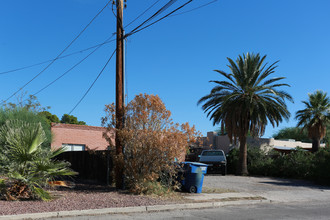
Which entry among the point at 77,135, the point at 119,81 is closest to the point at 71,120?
the point at 77,135

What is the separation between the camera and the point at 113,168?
14.3 m

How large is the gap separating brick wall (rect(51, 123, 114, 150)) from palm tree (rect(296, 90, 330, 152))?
842 inches

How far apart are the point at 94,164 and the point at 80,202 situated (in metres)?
6.58

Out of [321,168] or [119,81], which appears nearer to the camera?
[119,81]

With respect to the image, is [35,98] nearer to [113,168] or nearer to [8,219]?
[113,168]

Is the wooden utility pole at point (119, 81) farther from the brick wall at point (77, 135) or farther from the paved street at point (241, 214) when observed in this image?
the brick wall at point (77, 135)

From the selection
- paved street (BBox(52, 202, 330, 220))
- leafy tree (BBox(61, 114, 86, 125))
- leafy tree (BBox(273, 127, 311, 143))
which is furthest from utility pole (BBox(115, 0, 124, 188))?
leafy tree (BBox(61, 114, 86, 125))

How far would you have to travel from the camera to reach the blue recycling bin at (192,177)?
13.7 meters

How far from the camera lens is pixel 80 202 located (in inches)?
408

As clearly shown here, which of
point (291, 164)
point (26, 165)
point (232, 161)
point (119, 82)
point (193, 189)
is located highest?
point (119, 82)

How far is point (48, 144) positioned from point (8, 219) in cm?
1641

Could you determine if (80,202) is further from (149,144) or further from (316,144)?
(316,144)

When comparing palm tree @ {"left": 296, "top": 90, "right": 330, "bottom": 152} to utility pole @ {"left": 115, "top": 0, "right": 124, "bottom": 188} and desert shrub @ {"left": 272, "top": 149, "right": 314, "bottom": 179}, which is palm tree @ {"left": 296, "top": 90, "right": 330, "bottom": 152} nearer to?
desert shrub @ {"left": 272, "top": 149, "right": 314, "bottom": 179}

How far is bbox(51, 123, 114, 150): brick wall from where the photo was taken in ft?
95.3
